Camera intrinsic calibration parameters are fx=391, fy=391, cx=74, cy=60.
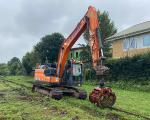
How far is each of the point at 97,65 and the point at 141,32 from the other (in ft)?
66.7

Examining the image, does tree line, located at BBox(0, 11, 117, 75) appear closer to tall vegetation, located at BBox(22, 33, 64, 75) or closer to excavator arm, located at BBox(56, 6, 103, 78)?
tall vegetation, located at BBox(22, 33, 64, 75)

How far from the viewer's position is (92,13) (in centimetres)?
2077

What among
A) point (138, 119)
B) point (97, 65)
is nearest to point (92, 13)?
point (97, 65)

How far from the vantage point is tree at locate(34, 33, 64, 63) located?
5009 cm

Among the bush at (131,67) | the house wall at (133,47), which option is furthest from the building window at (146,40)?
the bush at (131,67)

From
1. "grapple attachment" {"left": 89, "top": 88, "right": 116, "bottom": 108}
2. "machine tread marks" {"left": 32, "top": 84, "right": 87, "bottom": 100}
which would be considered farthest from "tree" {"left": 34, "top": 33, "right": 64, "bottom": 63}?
"grapple attachment" {"left": 89, "top": 88, "right": 116, "bottom": 108}

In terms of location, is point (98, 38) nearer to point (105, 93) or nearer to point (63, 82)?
point (105, 93)

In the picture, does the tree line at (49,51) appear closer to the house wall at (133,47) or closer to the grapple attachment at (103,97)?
the house wall at (133,47)

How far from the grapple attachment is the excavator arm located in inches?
58.1

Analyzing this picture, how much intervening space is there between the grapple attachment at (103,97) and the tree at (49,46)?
3195 cm

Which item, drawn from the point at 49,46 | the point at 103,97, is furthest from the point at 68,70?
the point at 49,46

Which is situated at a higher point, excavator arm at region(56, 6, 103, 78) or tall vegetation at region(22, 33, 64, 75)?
tall vegetation at region(22, 33, 64, 75)

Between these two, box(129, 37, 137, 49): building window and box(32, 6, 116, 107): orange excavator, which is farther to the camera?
box(129, 37, 137, 49): building window

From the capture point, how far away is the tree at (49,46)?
50.1m
